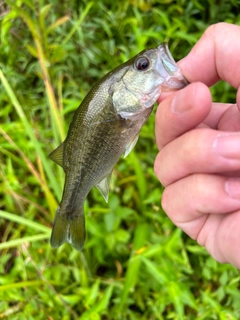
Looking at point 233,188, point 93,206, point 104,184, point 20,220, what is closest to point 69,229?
point 104,184

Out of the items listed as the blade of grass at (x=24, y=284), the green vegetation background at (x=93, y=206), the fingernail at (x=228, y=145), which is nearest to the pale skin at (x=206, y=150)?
the fingernail at (x=228, y=145)

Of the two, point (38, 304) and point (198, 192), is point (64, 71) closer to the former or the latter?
point (38, 304)

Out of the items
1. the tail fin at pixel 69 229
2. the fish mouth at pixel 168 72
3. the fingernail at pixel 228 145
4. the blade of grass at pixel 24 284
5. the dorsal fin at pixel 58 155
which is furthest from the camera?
the blade of grass at pixel 24 284

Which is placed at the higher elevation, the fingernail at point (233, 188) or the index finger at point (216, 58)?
the index finger at point (216, 58)

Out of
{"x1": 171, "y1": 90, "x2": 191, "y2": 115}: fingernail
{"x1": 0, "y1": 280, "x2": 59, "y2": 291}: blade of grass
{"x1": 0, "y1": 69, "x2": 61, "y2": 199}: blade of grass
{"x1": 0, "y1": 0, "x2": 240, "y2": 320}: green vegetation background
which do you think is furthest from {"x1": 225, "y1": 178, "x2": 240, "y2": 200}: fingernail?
{"x1": 0, "y1": 280, "x2": 59, "y2": 291}: blade of grass

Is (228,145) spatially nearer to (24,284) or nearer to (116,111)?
(116,111)

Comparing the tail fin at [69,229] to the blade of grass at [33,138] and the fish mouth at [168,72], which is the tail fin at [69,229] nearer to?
the blade of grass at [33,138]

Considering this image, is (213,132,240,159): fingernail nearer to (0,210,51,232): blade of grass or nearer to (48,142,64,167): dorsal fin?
(48,142,64,167): dorsal fin
